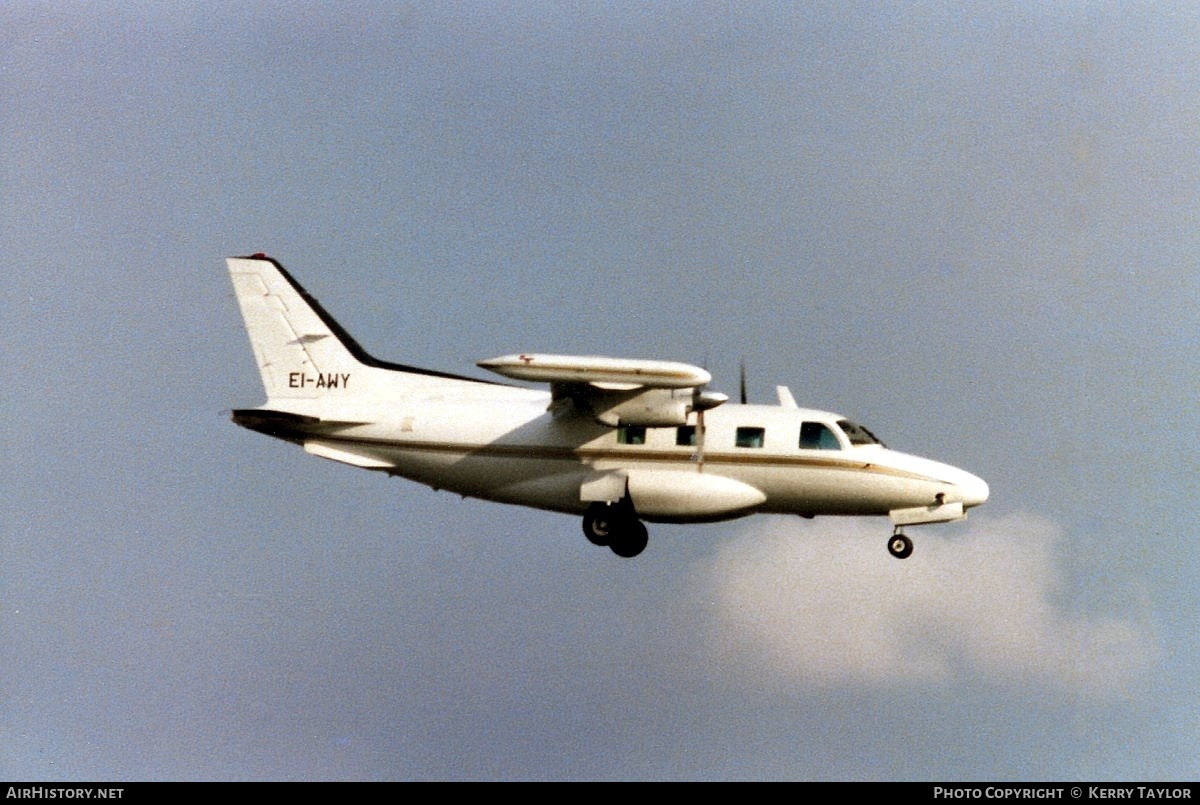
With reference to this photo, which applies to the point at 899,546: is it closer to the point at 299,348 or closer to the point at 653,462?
the point at 653,462

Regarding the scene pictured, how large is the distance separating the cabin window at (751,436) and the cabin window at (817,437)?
2.33 feet

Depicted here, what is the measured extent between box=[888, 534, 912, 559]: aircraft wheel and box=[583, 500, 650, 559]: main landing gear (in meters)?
4.53

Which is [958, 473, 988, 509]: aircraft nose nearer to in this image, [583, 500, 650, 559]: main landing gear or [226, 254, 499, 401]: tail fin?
[583, 500, 650, 559]: main landing gear

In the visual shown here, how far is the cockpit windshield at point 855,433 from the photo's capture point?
33.6 meters

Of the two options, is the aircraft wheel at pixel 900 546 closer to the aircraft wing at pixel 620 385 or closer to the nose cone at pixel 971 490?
the nose cone at pixel 971 490

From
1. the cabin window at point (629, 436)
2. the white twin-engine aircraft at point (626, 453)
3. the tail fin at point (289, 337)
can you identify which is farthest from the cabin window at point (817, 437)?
the tail fin at point (289, 337)

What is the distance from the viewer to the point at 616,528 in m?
33.4

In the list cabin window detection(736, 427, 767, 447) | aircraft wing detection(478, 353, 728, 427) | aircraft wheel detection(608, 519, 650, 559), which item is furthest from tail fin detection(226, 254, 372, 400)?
cabin window detection(736, 427, 767, 447)

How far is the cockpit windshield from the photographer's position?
110ft

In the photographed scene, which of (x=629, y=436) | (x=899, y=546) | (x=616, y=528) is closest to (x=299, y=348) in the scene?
(x=629, y=436)

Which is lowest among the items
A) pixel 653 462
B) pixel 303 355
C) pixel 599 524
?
pixel 599 524

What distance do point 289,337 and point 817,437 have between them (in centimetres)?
1037
